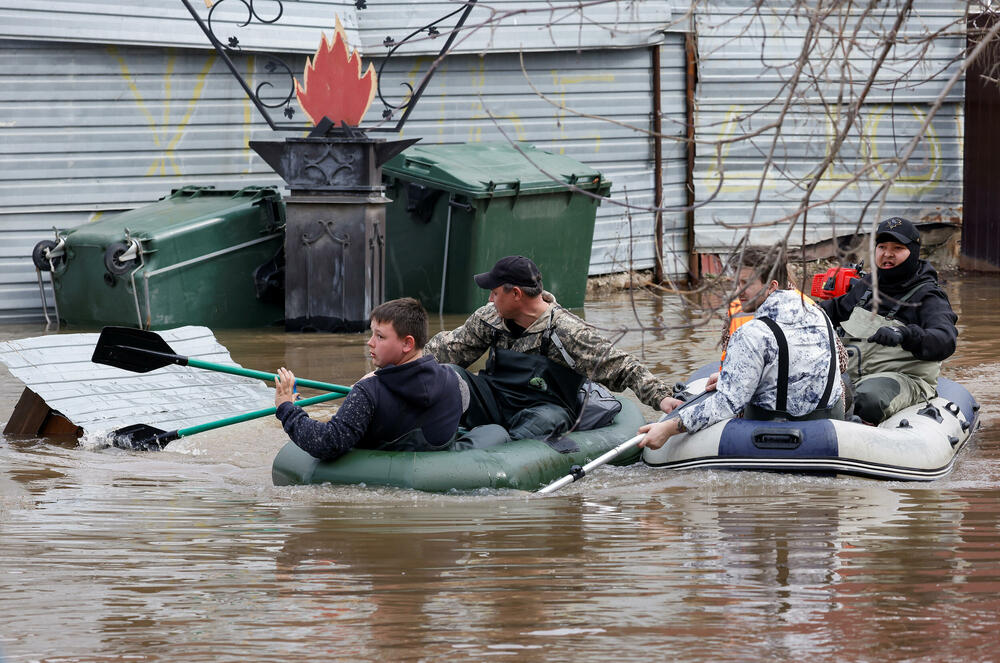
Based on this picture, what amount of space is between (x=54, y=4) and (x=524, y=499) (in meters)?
7.80

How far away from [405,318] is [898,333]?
2746 mm

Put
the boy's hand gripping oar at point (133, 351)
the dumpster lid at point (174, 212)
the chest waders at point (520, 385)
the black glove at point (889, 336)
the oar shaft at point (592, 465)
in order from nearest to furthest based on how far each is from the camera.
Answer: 1. the oar shaft at point (592, 465)
2. the chest waders at point (520, 385)
3. the black glove at point (889, 336)
4. the boy's hand gripping oar at point (133, 351)
5. the dumpster lid at point (174, 212)

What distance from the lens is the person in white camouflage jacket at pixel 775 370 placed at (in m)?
6.35

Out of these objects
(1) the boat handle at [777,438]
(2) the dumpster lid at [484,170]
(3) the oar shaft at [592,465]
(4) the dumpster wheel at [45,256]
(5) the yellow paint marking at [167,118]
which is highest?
(5) the yellow paint marking at [167,118]

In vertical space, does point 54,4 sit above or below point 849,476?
above

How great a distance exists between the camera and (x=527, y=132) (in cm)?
1453

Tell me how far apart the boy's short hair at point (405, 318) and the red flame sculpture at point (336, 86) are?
601 centimetres

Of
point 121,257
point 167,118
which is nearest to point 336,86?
point 167,118

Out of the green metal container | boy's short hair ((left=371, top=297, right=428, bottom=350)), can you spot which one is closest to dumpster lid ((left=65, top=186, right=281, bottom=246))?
the green metal container

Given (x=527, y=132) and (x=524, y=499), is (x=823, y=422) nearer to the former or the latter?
(x=524, y=499)

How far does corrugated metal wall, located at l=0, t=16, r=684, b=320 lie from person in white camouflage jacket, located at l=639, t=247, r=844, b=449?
5191mm

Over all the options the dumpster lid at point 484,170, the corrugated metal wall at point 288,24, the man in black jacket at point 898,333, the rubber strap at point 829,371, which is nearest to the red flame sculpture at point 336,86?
the corrugated metal wall at point 288,24

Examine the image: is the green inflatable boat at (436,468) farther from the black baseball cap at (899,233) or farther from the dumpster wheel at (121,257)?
the dumpster wheel at (121,257)

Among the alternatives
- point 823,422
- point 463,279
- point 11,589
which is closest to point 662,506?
point 823,422
